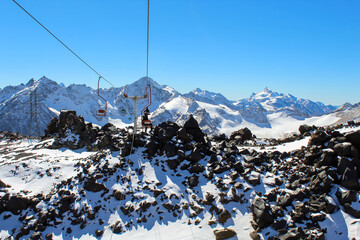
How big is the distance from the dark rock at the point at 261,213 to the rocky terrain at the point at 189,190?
65 mm

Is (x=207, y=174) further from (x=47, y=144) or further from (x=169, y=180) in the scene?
(x=47, y=144)

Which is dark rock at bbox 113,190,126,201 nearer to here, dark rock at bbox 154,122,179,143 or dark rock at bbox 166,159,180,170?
dark rock at bbox 166,159,180,170

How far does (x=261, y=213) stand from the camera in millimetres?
14516

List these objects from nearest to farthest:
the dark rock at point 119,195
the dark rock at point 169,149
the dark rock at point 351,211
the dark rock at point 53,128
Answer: the dark rock at point 351,211, the dark rock at point 119,195, the dark rock at point 169,149, the dark rock at point 53,128

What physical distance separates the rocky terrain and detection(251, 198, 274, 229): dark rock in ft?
0.21

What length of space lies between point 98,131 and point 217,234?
81.1 ft

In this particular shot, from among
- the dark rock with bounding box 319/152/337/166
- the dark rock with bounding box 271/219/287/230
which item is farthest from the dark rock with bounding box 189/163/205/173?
the dark rock with bounding box 319/152/337/166

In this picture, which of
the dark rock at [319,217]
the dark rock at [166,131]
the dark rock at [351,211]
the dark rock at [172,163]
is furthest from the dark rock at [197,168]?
the dark rock at [351,211]

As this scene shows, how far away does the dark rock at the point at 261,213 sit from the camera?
46.6ft

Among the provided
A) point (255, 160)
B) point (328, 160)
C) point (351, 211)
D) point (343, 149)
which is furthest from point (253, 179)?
point (343, 149)

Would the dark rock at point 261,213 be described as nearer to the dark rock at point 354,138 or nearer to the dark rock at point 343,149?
the dark rock at point 343,149

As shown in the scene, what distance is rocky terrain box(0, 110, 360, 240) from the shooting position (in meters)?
14.2

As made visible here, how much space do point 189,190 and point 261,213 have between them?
21.7ft

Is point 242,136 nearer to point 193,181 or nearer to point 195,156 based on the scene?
point 195,156
